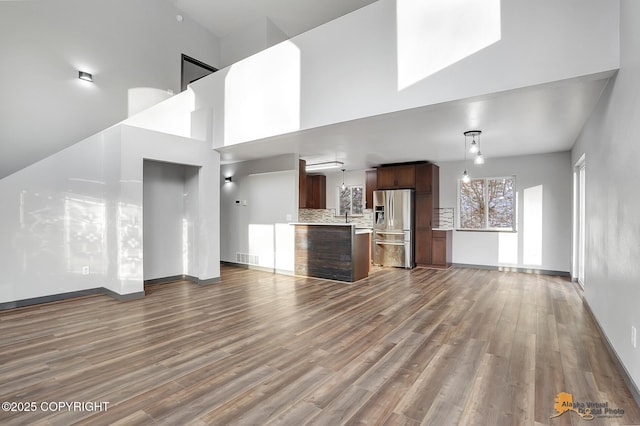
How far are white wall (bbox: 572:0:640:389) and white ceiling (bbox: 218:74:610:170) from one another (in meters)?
0.36

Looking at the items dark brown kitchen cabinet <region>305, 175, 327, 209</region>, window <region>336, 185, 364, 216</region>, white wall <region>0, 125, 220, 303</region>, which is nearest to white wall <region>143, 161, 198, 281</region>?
white wall <region>0, 125, 220, 303</region>

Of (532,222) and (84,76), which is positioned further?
(532,222)

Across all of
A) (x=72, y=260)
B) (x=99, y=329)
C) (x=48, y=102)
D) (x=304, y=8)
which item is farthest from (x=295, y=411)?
(x=304, y=8)

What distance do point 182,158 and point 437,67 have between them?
4152 millimetres

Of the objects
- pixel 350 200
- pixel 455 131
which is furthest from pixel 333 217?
pixel 455 131

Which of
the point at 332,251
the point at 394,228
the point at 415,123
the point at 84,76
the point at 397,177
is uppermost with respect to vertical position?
the point at 84,76

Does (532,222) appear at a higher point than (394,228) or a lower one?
higher

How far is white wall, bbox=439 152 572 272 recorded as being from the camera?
6.25 metres

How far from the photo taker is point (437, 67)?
3195 millimetres

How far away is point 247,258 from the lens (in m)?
7.08

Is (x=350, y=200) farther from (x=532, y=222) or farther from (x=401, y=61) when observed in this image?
(x=401, y=61)

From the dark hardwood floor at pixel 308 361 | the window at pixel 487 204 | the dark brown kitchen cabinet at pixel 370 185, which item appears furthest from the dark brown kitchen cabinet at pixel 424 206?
the dark hardwood floor at pixel 308 361

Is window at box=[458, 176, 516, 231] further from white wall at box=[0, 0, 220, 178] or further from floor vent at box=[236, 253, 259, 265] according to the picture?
white wall at box=[0, 0, 220, 178]

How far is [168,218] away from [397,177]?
5262mm
